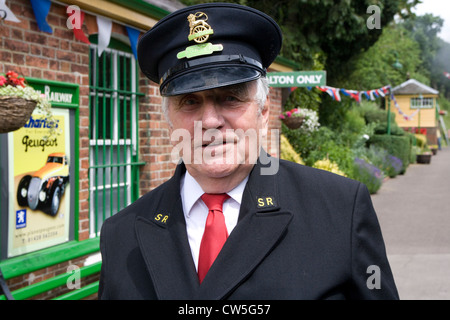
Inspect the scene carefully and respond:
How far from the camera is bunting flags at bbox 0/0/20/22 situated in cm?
376

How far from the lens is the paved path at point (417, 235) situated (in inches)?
238

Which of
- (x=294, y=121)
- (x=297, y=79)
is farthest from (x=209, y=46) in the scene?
(x=294, y=121)

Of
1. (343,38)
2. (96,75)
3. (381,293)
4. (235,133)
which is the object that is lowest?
(381,293)

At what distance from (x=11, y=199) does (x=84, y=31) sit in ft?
5.93

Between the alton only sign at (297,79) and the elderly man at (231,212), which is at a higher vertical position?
the alton only sign at (297,79)

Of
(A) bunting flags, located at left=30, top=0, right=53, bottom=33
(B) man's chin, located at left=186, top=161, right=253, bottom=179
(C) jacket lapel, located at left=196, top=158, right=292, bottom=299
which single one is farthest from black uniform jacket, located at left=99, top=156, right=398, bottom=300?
(A) bunting flags, located at left=30, top=0, right=53, bottom=33

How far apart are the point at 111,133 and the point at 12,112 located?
Result: 205 centimetres

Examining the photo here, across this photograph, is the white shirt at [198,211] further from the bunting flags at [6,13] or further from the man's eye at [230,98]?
the bunting flags at [6,13]

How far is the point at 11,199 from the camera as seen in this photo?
4.09 m

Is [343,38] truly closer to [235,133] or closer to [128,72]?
[128,72]

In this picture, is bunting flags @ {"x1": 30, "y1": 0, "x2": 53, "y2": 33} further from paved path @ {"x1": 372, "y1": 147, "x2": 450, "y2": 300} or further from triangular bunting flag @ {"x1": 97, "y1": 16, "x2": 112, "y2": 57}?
paved path @ {"x1": 372, "y1": 147, "x2": 450, "y2": 300}

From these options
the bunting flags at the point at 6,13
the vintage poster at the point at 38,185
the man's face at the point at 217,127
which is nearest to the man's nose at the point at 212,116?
the man's face at the point at 217,127

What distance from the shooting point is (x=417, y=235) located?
893 centimetres

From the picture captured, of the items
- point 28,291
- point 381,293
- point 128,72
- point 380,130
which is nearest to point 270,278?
point 381,293
